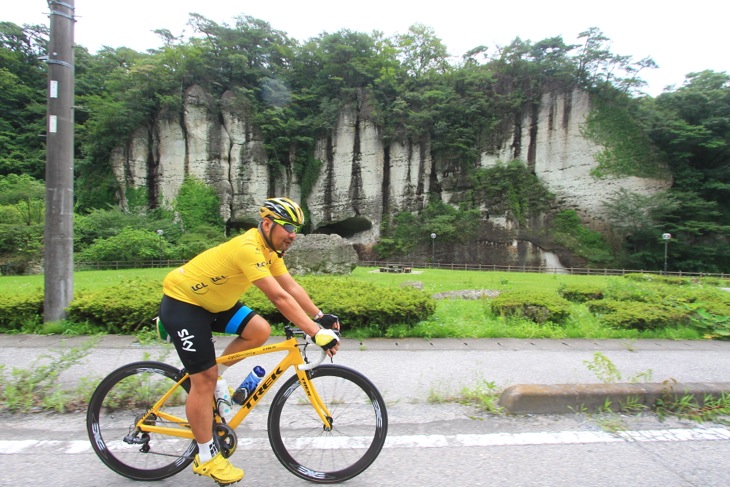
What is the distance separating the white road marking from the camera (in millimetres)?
3160

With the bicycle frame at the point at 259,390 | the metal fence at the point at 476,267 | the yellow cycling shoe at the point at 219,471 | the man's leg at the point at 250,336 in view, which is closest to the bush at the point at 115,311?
the bicycle frame at the point at 259,390

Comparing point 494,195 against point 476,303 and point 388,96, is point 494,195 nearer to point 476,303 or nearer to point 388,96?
point 388,96

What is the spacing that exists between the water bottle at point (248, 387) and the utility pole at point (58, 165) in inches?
236

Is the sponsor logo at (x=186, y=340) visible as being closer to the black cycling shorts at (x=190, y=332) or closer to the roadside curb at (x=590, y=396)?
the black cycling shorts at (x=190, y=332)

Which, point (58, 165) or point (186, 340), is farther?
point (58, 165)

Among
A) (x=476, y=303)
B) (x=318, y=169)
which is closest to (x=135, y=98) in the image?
(x=318, y=169)

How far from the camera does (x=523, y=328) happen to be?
24.1 ft

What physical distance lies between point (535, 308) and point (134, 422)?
7263mm

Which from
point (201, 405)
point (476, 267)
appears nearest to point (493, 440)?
point (201, 405)

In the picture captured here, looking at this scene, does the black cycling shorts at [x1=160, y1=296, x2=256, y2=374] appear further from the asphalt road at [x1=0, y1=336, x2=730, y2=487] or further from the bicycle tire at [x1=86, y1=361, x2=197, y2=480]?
the asphalt road at [x1=0, y1=336, x2=730, y2=487]

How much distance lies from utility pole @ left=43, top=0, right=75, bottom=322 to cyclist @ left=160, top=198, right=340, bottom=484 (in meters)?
5.64

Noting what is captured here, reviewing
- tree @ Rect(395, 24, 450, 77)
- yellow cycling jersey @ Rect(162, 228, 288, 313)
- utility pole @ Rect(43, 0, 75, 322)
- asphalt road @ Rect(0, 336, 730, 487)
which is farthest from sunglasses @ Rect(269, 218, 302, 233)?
tree @ Rect(395, 24, 450, 77)

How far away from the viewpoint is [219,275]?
2.79 metres

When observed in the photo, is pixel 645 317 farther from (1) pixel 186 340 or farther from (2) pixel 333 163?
(2) pixel 333 163
